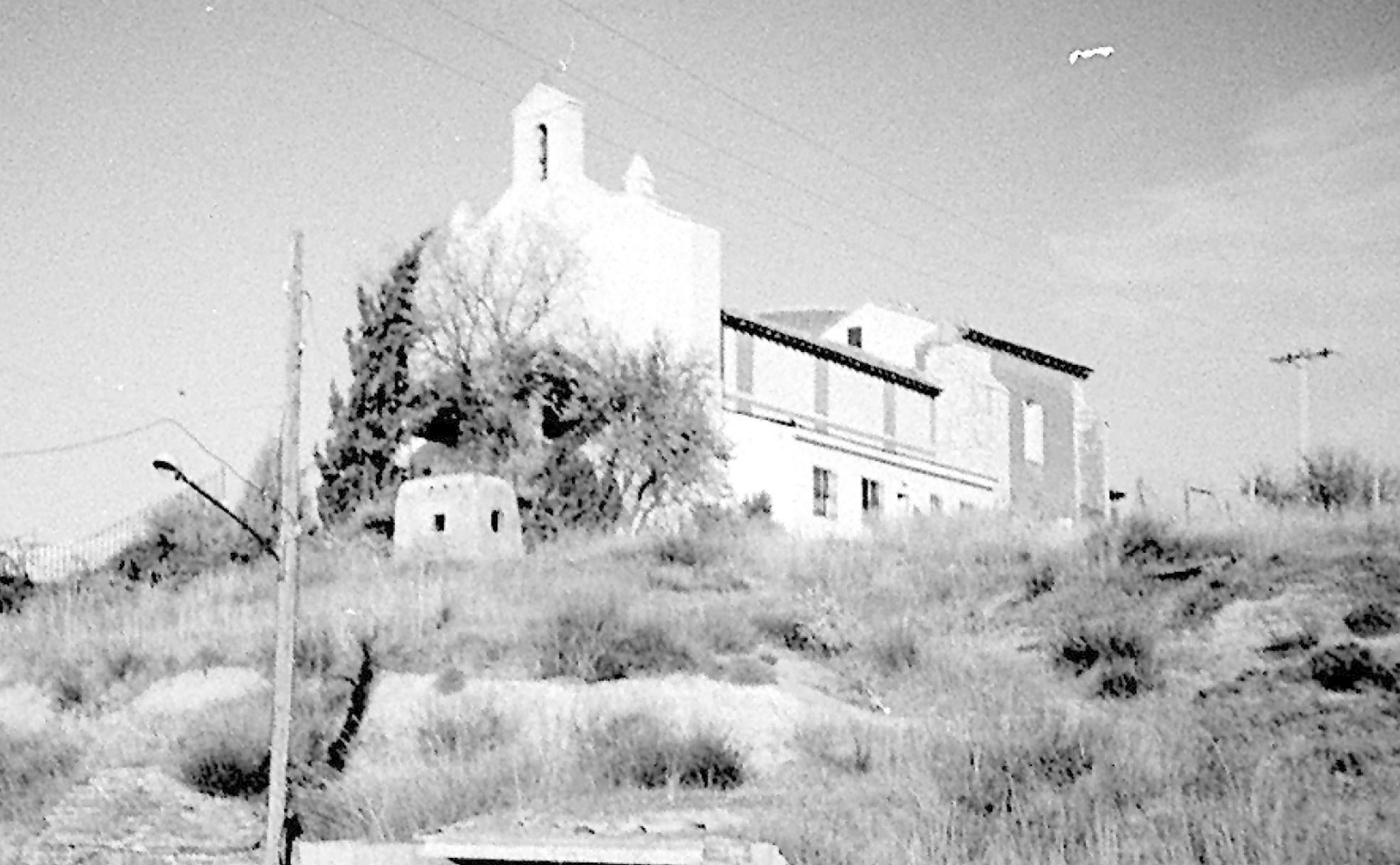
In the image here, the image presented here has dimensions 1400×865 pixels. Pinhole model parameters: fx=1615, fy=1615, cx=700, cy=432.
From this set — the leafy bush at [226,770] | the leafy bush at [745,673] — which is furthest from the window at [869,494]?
the leafy bush at [226,770]

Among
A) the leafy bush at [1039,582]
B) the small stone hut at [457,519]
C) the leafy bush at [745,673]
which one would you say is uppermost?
the small stone hut at [457,519]

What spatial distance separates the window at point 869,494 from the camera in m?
52.2

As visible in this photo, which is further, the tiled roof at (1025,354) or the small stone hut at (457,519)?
the tiled roof at (1025,354)

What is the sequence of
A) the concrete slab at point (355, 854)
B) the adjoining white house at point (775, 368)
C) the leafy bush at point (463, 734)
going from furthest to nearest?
the adjoining white house at point (775, 368) → the leafy bush at point (463, 734) → the concrete slab at point (355, 854)

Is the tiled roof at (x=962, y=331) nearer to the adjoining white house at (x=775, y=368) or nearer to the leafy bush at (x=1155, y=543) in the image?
the adjoining white house at (x=775, y=368)

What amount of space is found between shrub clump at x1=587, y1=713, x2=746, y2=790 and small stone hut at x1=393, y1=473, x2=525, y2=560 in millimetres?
15220

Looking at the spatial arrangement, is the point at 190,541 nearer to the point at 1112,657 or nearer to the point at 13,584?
the point at 13,584

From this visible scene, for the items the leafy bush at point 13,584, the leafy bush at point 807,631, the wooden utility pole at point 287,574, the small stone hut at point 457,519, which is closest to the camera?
the wooden utility pole at point 287,574

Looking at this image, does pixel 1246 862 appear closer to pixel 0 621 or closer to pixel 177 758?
pixel 177 758

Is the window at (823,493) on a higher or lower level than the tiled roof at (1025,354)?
lower

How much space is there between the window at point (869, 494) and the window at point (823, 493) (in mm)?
1729

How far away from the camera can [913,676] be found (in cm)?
2314


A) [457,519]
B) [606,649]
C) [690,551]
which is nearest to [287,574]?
[606,649]

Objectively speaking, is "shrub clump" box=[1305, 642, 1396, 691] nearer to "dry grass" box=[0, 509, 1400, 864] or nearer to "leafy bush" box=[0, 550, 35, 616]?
"dry grass" box=[0, 509, 1400, 864]
